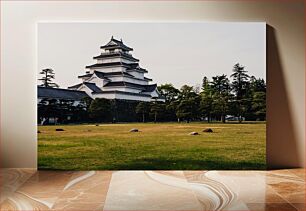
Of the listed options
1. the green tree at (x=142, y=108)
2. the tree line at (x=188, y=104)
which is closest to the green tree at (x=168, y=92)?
the tree line at (x=188, y=104)

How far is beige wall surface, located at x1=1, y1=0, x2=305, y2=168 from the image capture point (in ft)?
16.4

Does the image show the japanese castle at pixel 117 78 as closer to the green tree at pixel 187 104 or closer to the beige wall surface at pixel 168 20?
the green tree at pixel 187 104

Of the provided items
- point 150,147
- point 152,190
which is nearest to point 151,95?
point 150,147

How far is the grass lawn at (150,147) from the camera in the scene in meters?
5.01

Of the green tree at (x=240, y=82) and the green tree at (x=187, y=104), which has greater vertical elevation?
the green tree at (x=240, y=82)

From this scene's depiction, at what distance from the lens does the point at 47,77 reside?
5.01 metres

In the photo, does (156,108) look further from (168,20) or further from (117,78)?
(168,20)

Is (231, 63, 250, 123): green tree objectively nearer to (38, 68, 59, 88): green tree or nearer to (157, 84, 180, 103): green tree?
(157, 84, 180, 103): green tree

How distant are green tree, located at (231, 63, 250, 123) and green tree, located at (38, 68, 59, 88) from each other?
5.90ft

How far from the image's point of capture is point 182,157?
5031mm

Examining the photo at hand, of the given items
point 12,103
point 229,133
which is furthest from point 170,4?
point 12,103

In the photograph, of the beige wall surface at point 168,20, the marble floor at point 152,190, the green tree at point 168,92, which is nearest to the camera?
the marble floor at point 152,190

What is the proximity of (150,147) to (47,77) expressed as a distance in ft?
4.06

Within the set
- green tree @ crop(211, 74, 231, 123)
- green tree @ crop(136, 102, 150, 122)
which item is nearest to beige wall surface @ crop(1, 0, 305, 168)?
green tree @ crop(211, 74, 231, 123)
